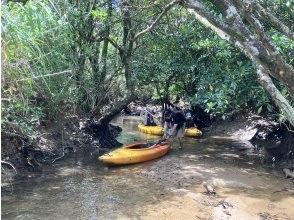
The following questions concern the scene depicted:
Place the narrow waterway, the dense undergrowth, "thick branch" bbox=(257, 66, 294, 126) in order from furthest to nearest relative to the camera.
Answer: the narrow waterway < the dense undergrowth < "thick branch" bbox=(257, 66, 294, 126)

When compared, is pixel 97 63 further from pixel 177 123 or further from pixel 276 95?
pixel 276 95

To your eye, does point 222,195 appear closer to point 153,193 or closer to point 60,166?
point 153,193

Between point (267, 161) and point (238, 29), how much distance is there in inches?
324

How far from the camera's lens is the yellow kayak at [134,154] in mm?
10828

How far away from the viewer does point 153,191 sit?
8852 millimetres

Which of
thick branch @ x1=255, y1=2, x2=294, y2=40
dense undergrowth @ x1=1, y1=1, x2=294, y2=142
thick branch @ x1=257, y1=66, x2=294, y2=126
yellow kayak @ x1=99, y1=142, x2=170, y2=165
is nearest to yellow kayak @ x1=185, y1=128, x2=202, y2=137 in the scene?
dense undergrowth @ x1=1, y1=1, x2=294, y2=142

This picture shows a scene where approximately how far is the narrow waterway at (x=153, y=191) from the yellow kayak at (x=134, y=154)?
0.20 metres

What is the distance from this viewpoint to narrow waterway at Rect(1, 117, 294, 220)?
7.55 metres

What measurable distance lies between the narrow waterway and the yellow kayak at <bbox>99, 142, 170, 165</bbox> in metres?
0.20

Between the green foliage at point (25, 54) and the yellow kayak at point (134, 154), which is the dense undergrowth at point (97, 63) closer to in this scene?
the green foliage at point (25, 54)

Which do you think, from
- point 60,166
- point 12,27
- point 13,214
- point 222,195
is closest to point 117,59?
point 60,166

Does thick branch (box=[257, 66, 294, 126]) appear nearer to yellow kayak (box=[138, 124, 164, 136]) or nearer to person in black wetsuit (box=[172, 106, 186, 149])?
person in black wetsuit (box=[172, 106, 186, 149])

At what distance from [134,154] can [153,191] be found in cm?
246

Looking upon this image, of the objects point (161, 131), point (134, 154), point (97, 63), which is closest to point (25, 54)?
point (134, 154)
